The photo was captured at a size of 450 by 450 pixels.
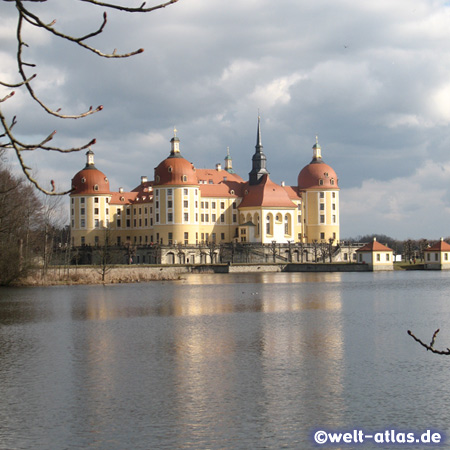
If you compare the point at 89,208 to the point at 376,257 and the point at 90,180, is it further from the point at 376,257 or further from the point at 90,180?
the point at 376,257

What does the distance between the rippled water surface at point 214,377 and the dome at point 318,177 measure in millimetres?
79498

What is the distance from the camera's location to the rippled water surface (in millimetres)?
15602

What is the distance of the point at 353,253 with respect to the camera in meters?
114

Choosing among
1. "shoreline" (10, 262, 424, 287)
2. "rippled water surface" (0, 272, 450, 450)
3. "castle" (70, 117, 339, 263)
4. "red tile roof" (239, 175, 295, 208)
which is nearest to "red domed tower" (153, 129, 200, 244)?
"castle" (70, 117, 339, 263)

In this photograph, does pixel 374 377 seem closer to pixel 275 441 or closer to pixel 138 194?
pixel 275 441

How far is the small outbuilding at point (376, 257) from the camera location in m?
98.4

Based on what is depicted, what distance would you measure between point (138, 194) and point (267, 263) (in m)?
25.4

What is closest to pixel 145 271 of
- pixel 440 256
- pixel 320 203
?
pixel 440 256

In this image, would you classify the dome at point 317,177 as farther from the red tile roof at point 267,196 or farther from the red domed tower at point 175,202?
the red domed tower at point 175,202

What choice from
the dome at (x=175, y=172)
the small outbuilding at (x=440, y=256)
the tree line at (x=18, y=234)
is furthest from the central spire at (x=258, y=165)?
the tree line at (x=18, y=234)

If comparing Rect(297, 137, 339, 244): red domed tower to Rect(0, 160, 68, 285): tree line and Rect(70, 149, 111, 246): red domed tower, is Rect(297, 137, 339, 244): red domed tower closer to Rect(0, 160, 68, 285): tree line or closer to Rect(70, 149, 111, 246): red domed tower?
Rect(70, 149, 111, 246): red domed tower

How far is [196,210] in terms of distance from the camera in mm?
109750

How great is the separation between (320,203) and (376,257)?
850 inches

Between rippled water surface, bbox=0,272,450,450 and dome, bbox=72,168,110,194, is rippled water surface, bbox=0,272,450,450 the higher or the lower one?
the lower one
